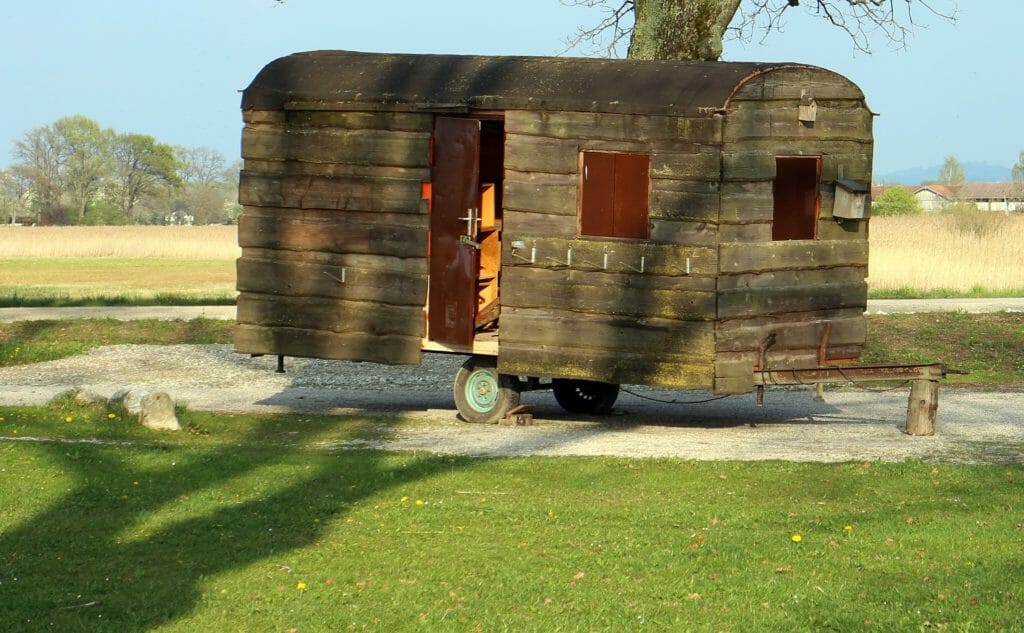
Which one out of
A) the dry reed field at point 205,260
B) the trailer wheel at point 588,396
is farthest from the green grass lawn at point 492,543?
the dry reed field at point 205,260

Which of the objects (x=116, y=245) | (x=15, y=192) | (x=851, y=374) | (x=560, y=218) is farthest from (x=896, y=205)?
(x=15, y=192)

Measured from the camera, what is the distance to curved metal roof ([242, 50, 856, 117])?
12.5 meters

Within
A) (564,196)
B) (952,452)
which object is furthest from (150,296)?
(952,452)

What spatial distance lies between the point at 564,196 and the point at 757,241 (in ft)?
6.08

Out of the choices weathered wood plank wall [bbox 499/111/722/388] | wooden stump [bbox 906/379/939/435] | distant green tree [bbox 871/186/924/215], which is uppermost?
distant green tree [bbox 871/186/924/215]

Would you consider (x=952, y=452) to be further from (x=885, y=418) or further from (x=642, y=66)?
(x=642, y=66)

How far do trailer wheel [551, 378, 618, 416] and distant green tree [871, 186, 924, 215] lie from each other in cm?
4490

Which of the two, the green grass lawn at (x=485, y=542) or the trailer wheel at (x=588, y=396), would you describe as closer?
the green grass lawn at (x=485, y=542)

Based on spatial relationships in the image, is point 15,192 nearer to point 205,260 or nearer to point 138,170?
point 138,170

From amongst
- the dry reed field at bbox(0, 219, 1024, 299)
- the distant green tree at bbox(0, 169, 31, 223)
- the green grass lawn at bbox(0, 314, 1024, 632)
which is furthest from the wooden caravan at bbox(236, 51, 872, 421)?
the distant green tree at bbox(0, 169, 31, 223)

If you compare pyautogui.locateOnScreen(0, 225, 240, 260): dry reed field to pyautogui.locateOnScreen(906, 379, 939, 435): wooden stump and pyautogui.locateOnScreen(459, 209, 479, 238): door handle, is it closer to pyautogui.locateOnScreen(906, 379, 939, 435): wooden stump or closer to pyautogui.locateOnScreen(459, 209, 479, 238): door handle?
pyautogui.locateOnScreen(459, 209, 479, 238): door handle

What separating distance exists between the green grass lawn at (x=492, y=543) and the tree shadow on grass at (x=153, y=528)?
21 millimetres

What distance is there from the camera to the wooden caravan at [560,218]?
12.4 meters

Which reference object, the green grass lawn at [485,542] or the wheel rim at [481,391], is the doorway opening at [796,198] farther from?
the wheel rim at [481,391]
